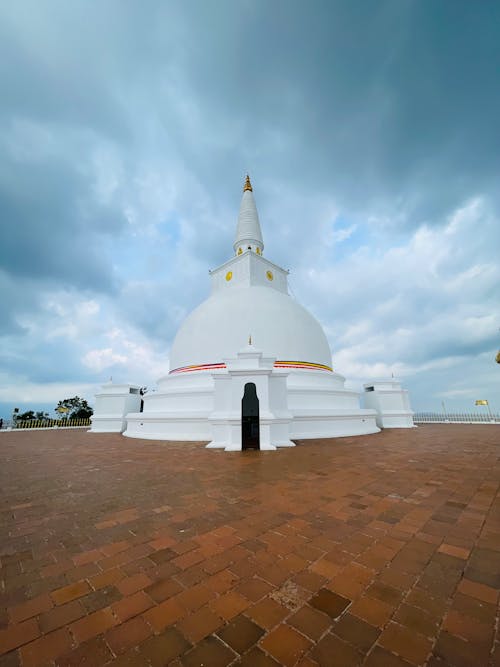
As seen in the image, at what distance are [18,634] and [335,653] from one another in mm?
1960

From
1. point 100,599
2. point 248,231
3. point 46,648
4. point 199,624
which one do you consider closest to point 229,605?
point 199,624

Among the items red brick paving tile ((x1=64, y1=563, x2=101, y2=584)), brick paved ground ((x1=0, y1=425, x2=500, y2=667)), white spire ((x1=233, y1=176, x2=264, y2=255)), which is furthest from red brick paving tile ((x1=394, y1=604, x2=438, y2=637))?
white spire ((x1=233, y1=176, x2=264, y2=255))

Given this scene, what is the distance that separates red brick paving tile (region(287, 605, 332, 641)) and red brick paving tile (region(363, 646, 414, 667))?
0.29 metres

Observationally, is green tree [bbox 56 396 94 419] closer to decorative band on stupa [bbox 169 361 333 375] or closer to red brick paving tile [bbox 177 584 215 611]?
decorative band on stupa [bbox 169 361 333 375]

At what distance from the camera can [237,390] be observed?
9.70 m

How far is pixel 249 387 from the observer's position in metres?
12.0

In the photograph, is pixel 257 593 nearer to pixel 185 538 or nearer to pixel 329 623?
pixel 329 623

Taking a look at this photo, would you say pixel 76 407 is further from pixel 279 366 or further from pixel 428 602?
pixel 428 602

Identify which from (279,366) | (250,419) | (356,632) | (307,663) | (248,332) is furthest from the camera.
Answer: (248,332)

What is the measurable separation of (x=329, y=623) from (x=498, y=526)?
2.73 meters

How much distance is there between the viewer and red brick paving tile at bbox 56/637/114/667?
1603mm

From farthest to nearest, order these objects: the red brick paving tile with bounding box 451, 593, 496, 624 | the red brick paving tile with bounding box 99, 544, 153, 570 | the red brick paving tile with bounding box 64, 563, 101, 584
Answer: the red brick paving tile with bounding box 99, 544, 153, 570 < the red brick paving tile with bounding box 64, 563, 101, 584 < the red brick paving tile with bounding box 451, 593, 496, 624

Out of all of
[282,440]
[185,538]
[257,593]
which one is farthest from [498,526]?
[282,440]

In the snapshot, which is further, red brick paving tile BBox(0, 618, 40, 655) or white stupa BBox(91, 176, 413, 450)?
white stupa BBox(91, 176, 413, 450)
